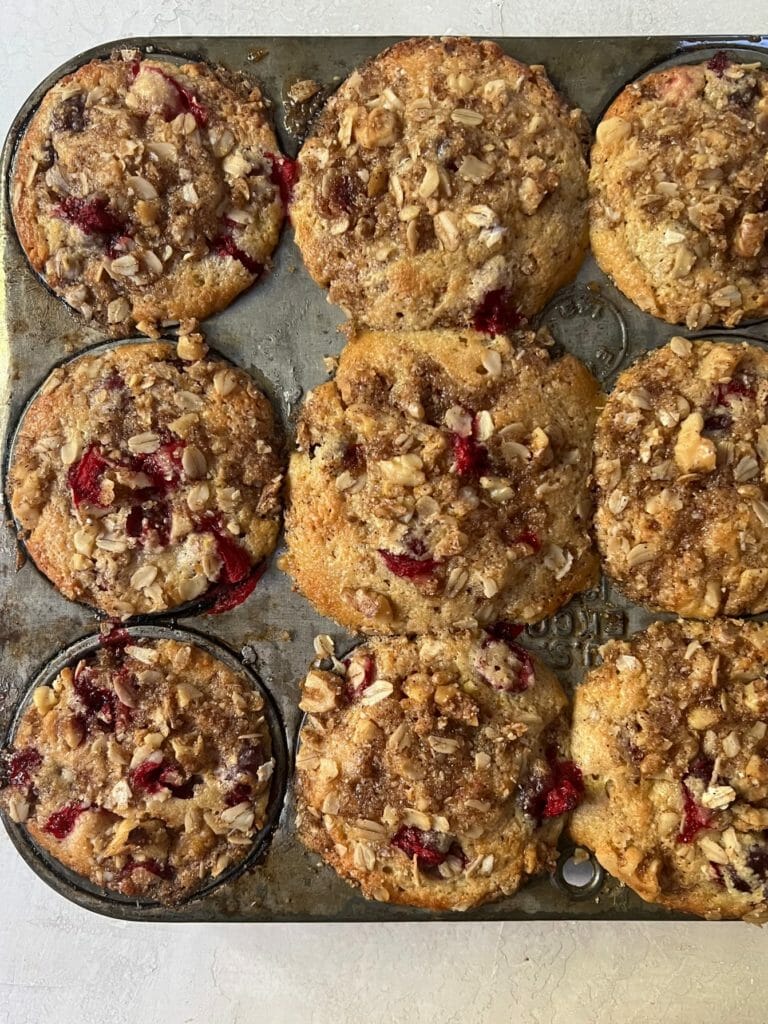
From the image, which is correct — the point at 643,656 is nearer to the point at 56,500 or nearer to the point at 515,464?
the point at 515,464

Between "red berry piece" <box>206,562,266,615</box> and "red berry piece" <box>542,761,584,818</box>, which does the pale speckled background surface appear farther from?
"red berry piece" <box>206,562,266,615</box>

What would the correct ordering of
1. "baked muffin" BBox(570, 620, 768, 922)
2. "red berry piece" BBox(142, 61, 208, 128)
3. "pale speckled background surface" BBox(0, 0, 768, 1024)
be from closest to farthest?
1. "baked muffin" BBox(570, 620, 768, 922)
2. "red berry piece" BBox(142, 61, 208, 128)
3. "pale speckled background surface" BBox(0, 0, 768, 1024)

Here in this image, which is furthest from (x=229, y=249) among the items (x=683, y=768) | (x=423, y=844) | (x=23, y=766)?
(x=683, y=768)

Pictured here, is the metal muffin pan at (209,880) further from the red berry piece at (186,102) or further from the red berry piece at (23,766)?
the red berry piece at (186,102)

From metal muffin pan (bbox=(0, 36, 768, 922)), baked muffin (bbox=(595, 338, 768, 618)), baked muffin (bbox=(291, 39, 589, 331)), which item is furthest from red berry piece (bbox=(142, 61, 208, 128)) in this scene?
baked muffin (bbox=(595, 338, 768, 618))

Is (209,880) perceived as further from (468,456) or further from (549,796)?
(468,456)

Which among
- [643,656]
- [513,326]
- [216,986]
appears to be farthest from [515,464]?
[216,986]
